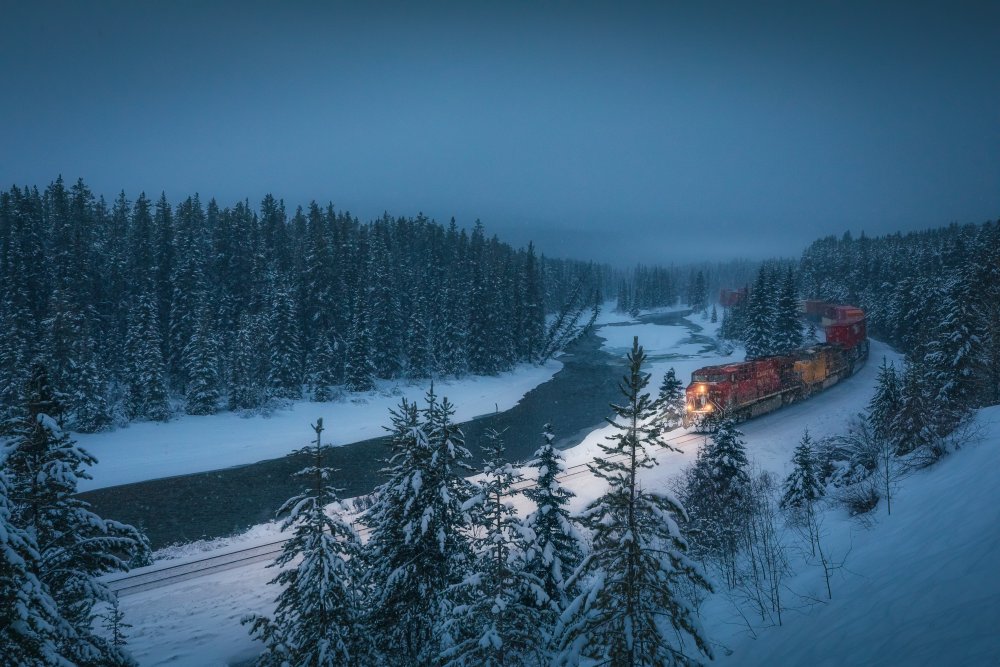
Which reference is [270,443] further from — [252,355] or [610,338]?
[610,338]

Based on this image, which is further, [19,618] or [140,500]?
[140,500]

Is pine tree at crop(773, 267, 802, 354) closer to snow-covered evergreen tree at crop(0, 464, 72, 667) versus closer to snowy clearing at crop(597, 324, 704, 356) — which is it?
snowy clearing at crop(597, 324, 704, 356)

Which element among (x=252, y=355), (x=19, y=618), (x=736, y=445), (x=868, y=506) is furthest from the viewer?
(x=252, y=355)

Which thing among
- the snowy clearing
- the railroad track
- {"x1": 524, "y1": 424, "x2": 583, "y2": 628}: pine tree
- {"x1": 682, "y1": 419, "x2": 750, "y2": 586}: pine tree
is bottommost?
the railroad track

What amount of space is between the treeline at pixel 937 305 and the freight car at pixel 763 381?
21.2 feet

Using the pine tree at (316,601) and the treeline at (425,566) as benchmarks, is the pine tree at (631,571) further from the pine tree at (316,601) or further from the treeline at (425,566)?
the pine tree at (316,601)

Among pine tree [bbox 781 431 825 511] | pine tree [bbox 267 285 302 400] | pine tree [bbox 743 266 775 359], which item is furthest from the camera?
pine tree [bbox 743 266 775 359]

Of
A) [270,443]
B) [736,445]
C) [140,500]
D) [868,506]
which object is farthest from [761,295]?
[140,500]

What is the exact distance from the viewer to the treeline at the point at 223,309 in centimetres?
4181

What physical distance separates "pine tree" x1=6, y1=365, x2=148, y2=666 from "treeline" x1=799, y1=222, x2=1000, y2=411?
27.6 metres

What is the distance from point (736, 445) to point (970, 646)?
14007mm

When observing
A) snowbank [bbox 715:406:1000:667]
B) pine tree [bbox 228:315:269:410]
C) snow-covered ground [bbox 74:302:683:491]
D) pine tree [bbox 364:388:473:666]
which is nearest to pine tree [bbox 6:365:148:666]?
pine tree [bbox 364:388:473:666]

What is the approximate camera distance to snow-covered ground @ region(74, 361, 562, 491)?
3362 centimetres

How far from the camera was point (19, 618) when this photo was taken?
6.64m
